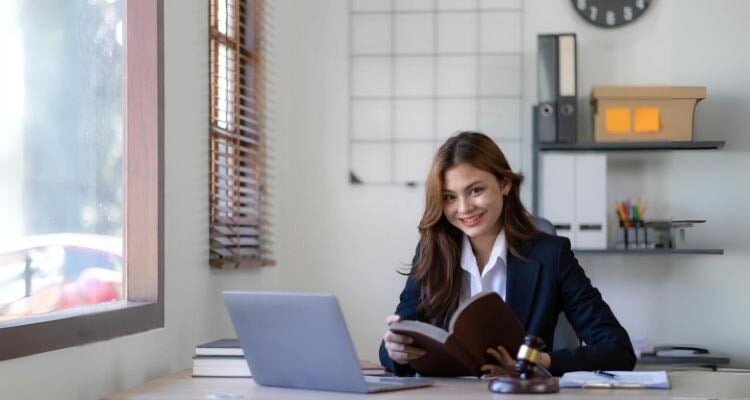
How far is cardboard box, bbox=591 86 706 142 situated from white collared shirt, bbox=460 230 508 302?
1567 millimetres

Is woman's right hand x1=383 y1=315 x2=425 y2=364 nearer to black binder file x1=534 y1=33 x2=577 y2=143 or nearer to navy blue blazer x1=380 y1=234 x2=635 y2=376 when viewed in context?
navy blue blazer x1=380 y1=234 x2=635 y2=376

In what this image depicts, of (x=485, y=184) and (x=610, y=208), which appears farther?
(x=610, y=208)

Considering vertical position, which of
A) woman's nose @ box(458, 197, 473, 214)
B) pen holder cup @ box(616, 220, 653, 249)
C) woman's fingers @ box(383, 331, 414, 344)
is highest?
woman's nose @ box(458, 197, 473, 214)

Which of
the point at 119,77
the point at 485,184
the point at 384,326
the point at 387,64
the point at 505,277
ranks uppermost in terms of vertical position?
the point at 387,64

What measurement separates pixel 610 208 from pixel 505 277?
175 centimetres

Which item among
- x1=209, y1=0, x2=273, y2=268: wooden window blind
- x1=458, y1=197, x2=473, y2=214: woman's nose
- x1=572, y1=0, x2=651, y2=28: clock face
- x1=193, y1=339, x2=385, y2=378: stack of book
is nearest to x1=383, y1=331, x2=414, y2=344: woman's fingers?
x1=193, y1=339, x2=385, y2=378: stack of book

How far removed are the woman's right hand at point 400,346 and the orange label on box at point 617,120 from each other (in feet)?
6.82

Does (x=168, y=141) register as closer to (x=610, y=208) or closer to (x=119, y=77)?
(x=119, y=77)

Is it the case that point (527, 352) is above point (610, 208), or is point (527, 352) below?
below

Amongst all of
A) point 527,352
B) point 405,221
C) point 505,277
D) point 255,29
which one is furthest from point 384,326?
point 527,352

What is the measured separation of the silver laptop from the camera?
77.2 inches

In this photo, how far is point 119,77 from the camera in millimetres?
2619

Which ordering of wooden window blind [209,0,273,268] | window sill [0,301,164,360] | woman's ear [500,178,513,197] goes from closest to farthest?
1. window sill [0,301,164,360]
2. woman's ear [500,178,513,197]
3. wooden window blind [209,0,273,268]

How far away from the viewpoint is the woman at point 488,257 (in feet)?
8.32
